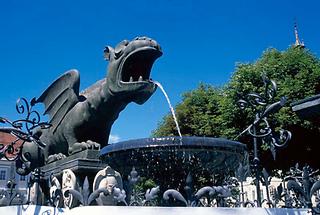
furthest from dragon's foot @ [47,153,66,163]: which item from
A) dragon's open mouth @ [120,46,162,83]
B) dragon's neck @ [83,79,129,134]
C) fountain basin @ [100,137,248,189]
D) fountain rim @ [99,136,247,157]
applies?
fountain rim @ [99,136,247,157]

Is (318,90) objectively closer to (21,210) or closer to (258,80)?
(258,80)

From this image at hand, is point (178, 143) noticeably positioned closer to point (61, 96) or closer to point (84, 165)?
point (84, 165)

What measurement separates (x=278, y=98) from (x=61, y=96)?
14540 millimetres

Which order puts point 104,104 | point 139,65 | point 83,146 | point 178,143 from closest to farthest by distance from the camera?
point 178,143 → point 83,146 → point 139,65 → point 104,104

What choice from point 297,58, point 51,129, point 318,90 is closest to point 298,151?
point 318,90

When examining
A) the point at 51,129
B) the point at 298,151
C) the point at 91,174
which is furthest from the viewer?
the point at 298,151

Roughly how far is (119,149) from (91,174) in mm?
1890

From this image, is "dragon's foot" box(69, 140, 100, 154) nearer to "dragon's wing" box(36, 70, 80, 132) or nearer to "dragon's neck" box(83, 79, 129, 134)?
"dragon's neck" box(83, 79, 129, 134)

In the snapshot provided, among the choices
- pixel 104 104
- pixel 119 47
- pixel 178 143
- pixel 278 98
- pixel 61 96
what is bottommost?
pixel 178 143

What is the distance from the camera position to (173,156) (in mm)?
6391

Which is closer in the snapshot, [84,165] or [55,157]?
[84,165]

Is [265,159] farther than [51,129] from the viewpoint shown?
Yes

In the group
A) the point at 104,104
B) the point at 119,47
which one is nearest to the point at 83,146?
the point at 104,104

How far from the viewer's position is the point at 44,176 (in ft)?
29.4
